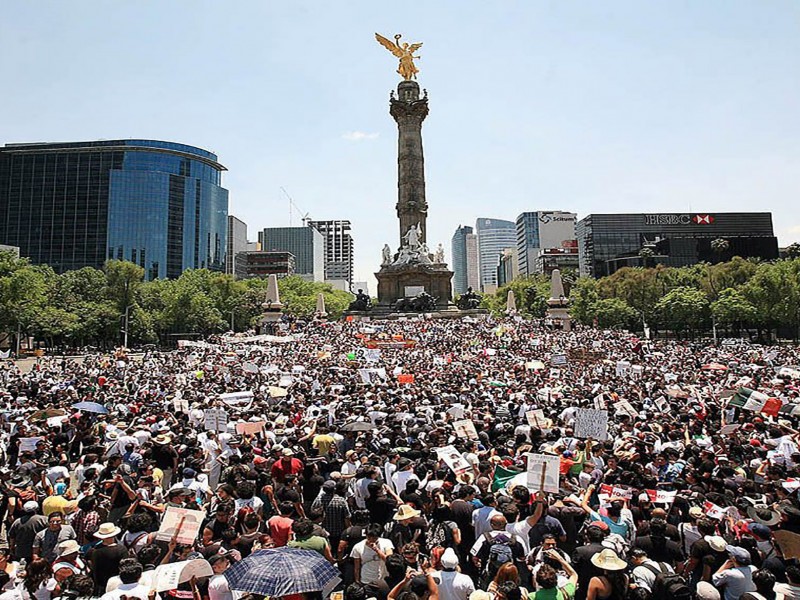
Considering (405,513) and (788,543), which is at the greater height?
(405,513)

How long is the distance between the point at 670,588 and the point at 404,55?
8577 centimetres

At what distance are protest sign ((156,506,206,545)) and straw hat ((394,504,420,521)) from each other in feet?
7.73

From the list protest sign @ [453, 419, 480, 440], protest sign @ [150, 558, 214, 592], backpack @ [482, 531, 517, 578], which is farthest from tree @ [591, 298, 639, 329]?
protest sign @ [150, 558, 214, 592]

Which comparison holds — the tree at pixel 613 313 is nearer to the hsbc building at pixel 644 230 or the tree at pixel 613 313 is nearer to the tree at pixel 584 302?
the tree at pixel 584 302

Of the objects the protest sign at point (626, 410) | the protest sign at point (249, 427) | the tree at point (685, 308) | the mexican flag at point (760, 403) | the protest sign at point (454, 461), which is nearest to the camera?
the protest sign at point (454, 461)

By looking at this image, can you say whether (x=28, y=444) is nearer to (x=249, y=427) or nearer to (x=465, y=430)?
(x=249, y=427)

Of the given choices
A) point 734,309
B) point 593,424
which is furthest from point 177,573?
point 734,309

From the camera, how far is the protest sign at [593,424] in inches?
457

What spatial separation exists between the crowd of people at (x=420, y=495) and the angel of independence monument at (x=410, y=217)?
53.0 m

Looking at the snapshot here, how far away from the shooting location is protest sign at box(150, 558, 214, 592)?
19.2ft

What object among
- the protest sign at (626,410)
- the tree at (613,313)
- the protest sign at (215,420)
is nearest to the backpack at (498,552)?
the protest sign at (215,420)

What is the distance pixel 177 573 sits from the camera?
235 inches

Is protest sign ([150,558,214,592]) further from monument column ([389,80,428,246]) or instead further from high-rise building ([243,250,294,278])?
high-rise building ([243,250,294,278])

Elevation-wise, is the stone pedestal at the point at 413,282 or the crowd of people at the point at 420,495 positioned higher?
the stone pedestal at the point at 413,282
